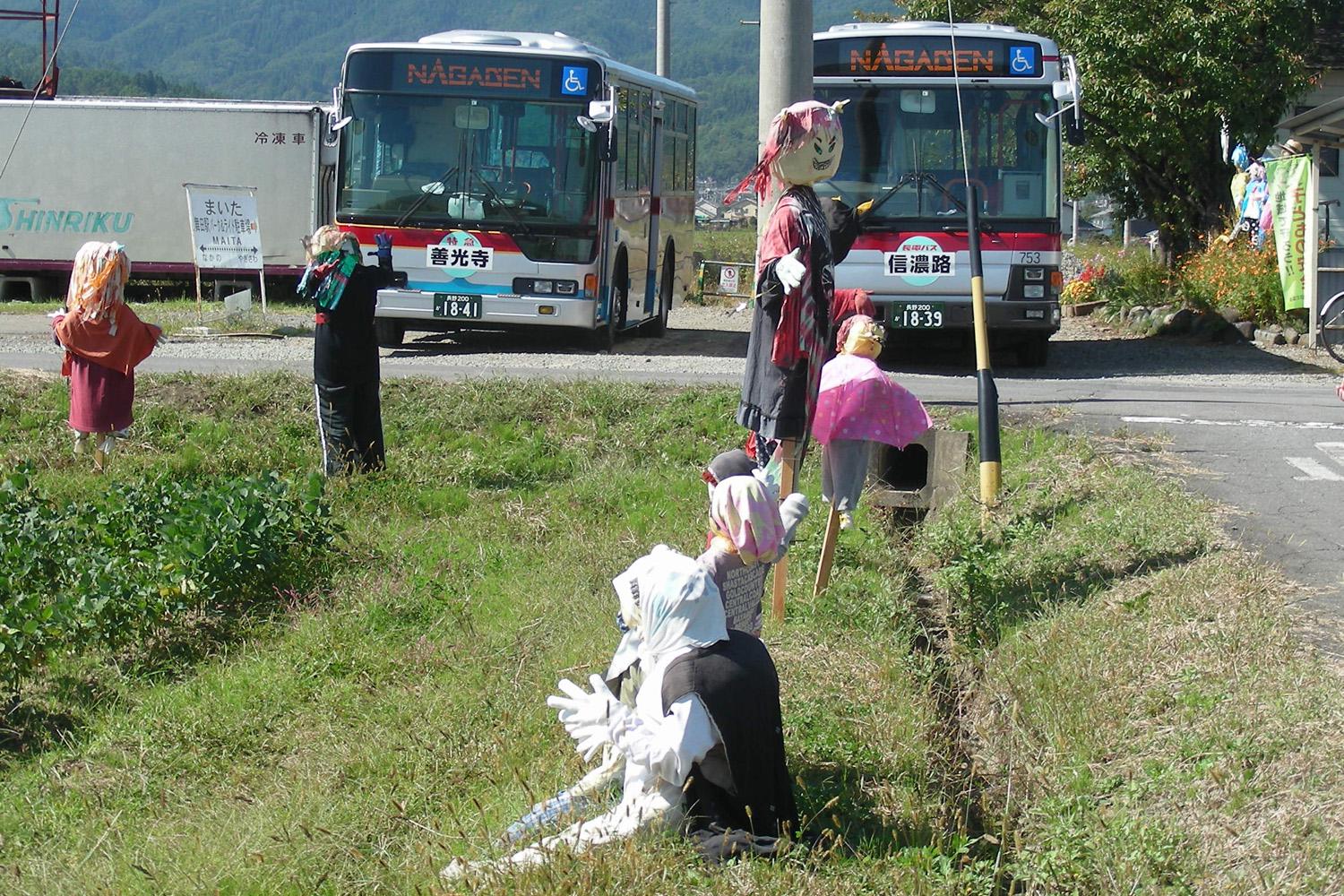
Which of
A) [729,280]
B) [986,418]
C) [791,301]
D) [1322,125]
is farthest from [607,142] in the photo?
[729,280]

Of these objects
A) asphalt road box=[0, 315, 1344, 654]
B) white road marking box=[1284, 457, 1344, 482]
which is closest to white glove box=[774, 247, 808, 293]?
asphalt road box=[0, 315, 1344, 654]

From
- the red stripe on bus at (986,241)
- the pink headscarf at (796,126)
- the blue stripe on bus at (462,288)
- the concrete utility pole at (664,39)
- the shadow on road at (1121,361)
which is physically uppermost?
the concrete utility pole at (664,39)

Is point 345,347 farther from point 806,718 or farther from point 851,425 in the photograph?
point 806,718

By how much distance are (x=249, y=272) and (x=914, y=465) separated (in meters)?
16.6

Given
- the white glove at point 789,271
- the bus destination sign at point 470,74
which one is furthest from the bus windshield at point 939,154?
the white glove at point 789,271

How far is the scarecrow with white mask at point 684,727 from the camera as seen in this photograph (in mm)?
4066

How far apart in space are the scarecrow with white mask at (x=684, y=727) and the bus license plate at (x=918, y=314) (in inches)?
444

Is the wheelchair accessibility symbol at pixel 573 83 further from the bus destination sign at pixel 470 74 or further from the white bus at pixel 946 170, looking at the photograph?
the white bus at pixel 946 170

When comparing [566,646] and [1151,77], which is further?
[1151,77]

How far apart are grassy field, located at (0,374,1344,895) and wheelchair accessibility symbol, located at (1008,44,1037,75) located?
272 inches

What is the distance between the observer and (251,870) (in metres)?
4.53

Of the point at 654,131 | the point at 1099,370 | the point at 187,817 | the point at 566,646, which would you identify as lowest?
the point at 187,817

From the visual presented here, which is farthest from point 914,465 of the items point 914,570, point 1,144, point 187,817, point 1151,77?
point 1,144

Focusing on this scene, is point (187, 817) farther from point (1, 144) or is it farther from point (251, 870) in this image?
point (1, 144)
